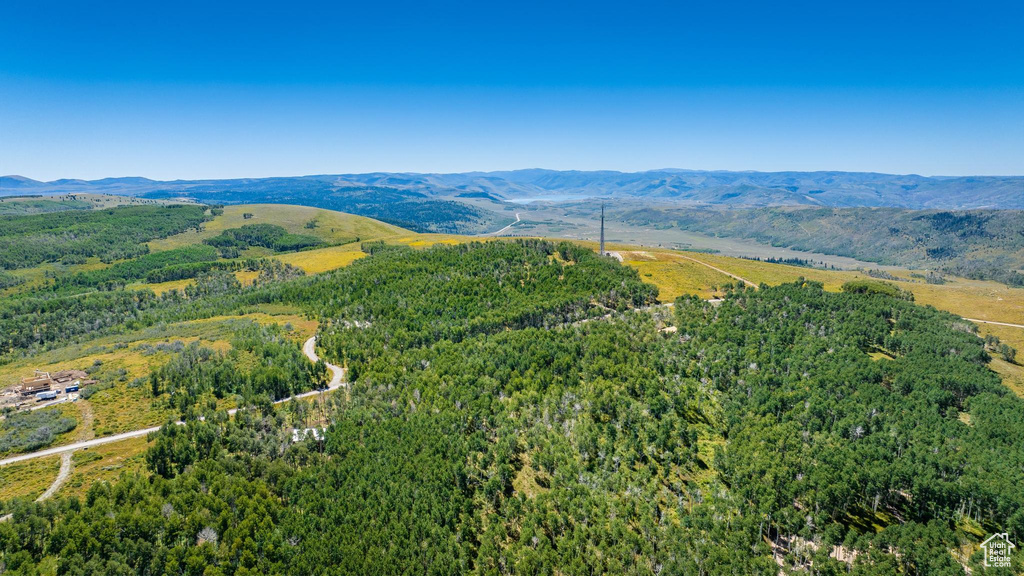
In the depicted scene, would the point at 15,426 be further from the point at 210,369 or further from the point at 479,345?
the point at 479,345

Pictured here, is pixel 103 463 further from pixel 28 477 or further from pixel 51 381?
pixel 51 381

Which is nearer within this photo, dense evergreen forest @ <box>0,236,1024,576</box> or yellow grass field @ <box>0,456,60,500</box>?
dense evergreen forest @ <box>0,236,1024,576</box>

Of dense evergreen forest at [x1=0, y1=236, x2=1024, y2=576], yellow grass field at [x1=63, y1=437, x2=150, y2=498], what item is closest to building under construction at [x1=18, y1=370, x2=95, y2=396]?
dense evergreen forest at [x1=0, y1=236, x2=1024, y2=576]

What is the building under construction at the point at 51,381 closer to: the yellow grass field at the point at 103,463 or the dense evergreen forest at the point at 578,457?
the dense evergreen forest at the point at 578,457

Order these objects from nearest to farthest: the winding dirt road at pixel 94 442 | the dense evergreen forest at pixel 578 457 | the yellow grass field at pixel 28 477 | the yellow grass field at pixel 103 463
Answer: the dense evergreen forest at pixel 578 457
the yellow grass field at pixel 28 477
the yellow grass field at pixel 103 463
the winding dirt road at pixel 94 442

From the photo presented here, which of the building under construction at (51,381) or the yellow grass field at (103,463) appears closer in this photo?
the yellow grass field at (103,463)

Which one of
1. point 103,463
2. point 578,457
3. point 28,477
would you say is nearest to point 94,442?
point 103,463

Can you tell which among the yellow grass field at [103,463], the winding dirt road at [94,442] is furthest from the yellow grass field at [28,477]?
the yellow grass field at [103,463]

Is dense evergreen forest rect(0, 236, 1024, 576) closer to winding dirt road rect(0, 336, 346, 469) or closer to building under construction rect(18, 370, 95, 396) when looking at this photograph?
winding dirt road rect(0, 336, 346, 469)
